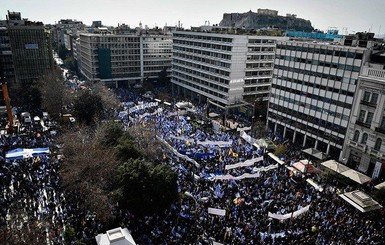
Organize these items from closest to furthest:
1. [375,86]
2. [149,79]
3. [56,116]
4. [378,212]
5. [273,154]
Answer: [378,212]
[375,86]
[273,154]
[56,116]
[149,79]

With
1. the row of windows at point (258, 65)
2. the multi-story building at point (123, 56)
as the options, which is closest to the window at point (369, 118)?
the row of windows at point (258, 65)

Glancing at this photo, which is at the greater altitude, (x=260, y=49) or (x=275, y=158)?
(x=260, y=49)

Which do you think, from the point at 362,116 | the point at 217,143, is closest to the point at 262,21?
the point at 362,116

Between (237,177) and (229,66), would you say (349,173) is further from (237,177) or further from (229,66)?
(229,66)

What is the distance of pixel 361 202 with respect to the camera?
2716 cm

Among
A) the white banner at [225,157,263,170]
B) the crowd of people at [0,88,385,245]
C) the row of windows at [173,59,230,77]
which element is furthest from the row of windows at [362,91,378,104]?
the row of windows at [173,59,230,77]

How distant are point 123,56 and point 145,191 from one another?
6982cm

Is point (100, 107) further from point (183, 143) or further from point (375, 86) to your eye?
point (375, 86)

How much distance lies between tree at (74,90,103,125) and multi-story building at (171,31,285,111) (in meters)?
26.2

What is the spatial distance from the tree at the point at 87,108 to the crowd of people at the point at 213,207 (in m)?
13.0

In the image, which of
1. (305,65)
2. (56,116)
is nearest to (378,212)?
(305,65)

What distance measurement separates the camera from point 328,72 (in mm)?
42500

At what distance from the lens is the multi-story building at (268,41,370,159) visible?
40.3m

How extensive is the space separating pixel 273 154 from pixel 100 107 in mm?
31254
